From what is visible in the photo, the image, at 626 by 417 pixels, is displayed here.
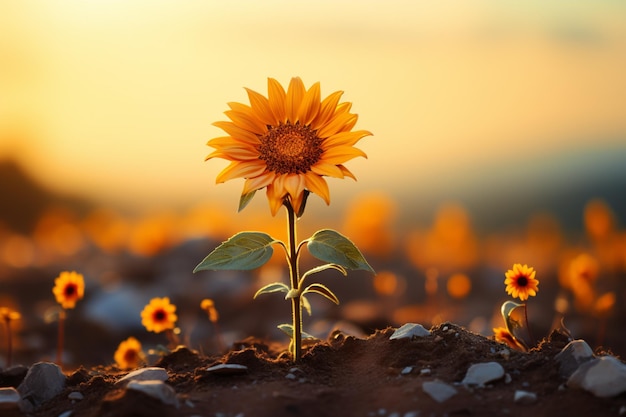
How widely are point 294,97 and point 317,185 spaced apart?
43 cm

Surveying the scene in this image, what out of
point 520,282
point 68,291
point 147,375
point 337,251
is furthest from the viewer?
point 68,291

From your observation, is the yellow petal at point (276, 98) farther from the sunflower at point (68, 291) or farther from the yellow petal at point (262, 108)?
the sunflower at point (68, 291)

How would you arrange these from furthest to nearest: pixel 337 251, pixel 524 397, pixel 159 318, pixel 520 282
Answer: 1. pixel 159 318
2. pixel 520 282
3. pixel 337 251
4. pixel 524 397

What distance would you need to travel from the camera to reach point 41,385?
3.43 meters

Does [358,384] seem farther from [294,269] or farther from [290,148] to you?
[290,148]

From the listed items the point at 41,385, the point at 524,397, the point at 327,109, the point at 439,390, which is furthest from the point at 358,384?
the point at 41,385

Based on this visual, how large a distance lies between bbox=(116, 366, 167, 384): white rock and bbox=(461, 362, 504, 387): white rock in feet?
4.17

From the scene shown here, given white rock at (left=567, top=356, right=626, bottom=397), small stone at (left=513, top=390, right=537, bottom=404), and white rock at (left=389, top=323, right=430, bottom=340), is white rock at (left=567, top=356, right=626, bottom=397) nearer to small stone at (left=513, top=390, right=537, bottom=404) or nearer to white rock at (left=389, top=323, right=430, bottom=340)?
small stone at (left=513, top=390, right=537, bottom=404)

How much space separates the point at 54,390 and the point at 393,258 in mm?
5913

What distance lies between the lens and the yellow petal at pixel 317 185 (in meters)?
3.03

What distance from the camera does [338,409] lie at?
2838 millimetres

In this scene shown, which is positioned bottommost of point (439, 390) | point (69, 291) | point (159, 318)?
point (439, 390)

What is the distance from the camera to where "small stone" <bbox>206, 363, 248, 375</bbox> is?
3188mm

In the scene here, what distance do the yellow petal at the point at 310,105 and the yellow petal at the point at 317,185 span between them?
278 millimetres
